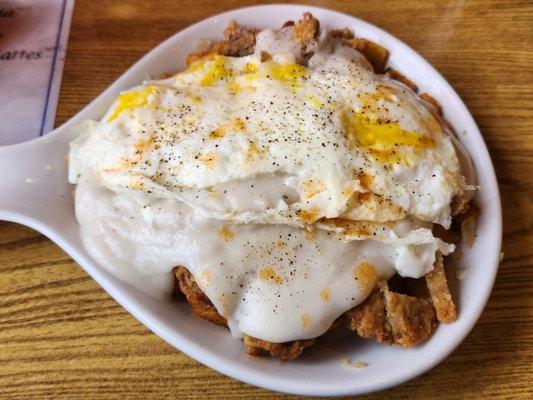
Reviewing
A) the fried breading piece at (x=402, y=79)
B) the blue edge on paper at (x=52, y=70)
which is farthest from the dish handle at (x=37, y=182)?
the fried breading piece at (x=402, y=79)

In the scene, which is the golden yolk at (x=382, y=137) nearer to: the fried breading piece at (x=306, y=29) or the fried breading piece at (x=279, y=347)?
the fried breading piece at (x=306, y=29)

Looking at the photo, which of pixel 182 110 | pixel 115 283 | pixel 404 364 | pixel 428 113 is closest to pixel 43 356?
pixel 115 283

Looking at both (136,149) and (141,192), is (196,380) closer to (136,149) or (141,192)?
(141,192)

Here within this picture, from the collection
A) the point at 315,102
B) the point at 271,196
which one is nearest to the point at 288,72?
the point at 315,102

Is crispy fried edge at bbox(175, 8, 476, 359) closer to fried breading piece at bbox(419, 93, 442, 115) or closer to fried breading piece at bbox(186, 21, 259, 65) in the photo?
fried breading piece at bbox(419, 93, 442, 115)

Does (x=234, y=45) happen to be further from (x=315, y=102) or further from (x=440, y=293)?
(x=440, y=293)
